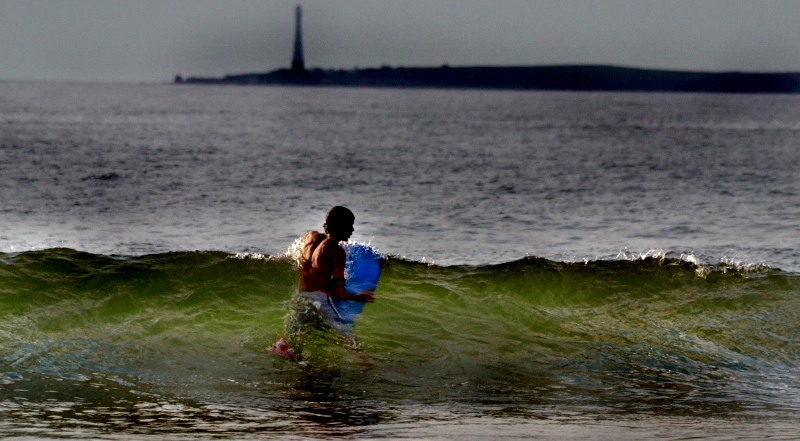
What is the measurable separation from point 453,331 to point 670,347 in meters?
2.44

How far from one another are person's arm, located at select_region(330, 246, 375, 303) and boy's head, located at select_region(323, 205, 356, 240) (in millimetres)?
206

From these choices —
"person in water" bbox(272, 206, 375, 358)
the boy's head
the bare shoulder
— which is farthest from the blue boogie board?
the boy's head

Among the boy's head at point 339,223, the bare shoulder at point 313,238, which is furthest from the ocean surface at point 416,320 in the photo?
the boy's head at point 339,223

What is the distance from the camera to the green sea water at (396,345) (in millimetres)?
8109

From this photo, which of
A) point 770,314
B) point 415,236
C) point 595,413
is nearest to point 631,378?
point 595,413

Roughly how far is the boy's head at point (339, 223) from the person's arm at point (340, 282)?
0.21 meters

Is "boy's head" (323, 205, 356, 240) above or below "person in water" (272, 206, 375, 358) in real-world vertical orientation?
above

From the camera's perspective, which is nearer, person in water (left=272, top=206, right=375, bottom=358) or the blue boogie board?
person in water (left=272, top=206, right=375, bottom=358)

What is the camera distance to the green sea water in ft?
26.6

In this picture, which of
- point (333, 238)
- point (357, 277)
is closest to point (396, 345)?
point (357, 277)

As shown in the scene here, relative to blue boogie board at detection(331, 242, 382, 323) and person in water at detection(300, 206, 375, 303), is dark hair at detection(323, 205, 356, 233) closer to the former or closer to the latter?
person in water at detection(300, 206, 375, 303)

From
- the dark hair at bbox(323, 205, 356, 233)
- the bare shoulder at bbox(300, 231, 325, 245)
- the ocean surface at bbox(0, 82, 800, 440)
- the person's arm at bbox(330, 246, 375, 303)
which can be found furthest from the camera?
the bare shoulder at bbox(300, 231, 325, 245)

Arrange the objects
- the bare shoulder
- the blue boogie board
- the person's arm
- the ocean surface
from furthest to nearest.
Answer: the blue boogie board < the bare shoulder < the person's arm < the ocean surface

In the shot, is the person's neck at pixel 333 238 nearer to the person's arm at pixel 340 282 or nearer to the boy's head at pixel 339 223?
the boy's head at pixel 339 223
